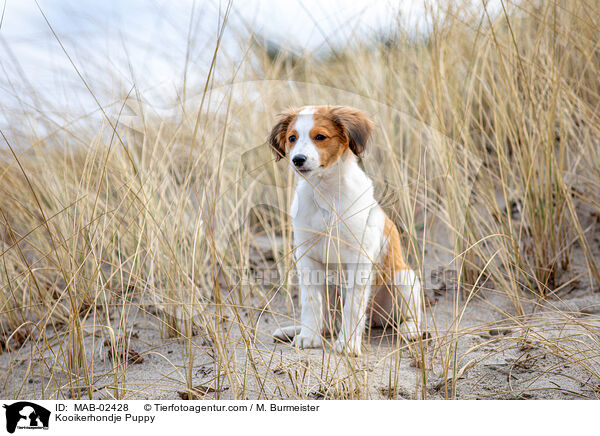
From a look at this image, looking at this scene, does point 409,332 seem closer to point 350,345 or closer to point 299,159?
point 350,345

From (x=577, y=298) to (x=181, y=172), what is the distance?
2247 millimetres

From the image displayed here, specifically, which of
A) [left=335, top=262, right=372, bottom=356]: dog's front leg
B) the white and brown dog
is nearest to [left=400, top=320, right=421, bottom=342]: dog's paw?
the white and brown dog

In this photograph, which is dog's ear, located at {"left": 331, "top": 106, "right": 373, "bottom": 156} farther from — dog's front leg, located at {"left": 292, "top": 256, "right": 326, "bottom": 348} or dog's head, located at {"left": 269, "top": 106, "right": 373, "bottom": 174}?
dog's front leg, located at {"left": 292, "top": 256, "right": 326, "bottom": 348}

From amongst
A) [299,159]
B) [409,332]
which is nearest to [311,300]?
[409,332]

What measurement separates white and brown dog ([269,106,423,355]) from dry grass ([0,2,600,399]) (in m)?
0.11

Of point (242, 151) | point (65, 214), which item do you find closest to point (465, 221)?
point (242, 151)

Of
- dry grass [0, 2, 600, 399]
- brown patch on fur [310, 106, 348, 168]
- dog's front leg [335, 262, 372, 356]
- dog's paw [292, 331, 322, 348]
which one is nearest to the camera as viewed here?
brown patch on fur [310, 106, 348, 168]

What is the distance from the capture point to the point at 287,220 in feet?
8.44

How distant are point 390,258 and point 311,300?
1.41 feet
